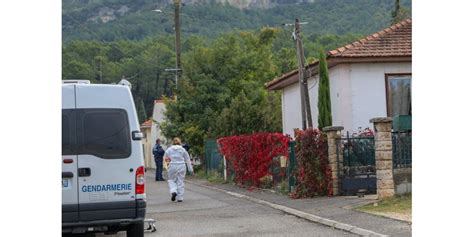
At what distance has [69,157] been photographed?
11.3 metres

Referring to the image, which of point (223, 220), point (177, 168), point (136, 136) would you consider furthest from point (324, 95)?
point (136, 136)

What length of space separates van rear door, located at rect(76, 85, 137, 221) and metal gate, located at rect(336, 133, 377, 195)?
7.84 meters

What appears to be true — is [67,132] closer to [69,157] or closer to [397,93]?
[69,157]

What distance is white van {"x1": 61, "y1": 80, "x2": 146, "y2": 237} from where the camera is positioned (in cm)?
1122

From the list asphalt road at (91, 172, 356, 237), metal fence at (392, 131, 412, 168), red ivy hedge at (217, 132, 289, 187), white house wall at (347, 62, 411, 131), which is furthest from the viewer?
white house wall at (347, 62, 411, 131)

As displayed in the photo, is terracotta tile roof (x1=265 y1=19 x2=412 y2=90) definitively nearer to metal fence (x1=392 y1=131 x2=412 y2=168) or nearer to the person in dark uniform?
metal fence (x1=392 y1=131 x2=412 y2=168)

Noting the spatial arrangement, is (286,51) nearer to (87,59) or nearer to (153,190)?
(87,59)

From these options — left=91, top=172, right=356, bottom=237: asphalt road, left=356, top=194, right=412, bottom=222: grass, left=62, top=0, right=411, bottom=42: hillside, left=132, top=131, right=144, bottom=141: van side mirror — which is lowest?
left=91, top=172, right=356, bottom=237: asphalt road

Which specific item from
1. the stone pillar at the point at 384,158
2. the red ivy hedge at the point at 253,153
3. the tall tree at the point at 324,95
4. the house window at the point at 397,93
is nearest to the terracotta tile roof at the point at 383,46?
the tall tree at the point at 324,95

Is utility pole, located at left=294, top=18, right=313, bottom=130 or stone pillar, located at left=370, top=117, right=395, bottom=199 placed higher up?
utility pole, located at left=294, top=18, right=313, bottom=130

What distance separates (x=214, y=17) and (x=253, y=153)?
58.1 meters

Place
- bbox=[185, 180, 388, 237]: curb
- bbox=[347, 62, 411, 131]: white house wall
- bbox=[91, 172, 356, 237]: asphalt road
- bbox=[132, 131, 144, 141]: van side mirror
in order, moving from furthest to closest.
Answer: bbox=[347, 62, 411, 131]: white house wall < bbox=[91, 172, 356, 237]: asphalt road < bbox=[185, 180, 388, 237]: curb < bbox=[132, 131, 144, 141]: van side mirror

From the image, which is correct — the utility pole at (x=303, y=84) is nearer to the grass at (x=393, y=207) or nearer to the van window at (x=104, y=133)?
the grass at (x=393, y=207)

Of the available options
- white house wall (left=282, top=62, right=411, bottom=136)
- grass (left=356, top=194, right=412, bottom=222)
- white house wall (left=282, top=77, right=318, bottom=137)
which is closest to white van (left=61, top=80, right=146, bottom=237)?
grass (left=356, top=194, right=412, bottom=222)
